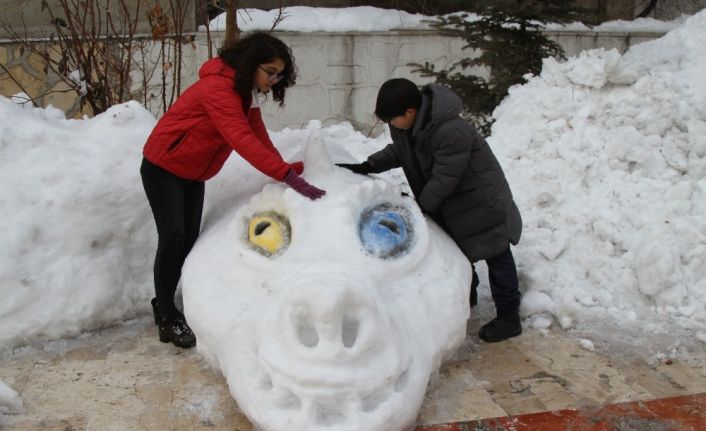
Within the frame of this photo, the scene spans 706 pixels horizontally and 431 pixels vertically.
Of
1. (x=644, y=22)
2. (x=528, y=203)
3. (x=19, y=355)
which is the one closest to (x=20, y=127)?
(x=19, y=355)

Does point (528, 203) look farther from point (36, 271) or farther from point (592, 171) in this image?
point (36, 271)

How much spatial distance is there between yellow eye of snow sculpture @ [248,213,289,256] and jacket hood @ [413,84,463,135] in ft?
2.47

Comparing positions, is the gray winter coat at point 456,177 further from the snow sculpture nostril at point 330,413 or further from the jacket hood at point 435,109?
the snow sculpture nostril at point 330,413

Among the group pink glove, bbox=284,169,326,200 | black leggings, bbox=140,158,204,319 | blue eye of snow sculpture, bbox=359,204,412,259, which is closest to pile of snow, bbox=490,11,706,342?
blue eye of snow sculpture, bbox=359,204,412,259

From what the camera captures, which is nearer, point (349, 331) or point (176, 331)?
point (349, 331)

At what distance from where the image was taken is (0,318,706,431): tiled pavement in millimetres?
2746

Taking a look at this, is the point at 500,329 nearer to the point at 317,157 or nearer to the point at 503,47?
the point at 317,157

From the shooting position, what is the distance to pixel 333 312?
2.40 m

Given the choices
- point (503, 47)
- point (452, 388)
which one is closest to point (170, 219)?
point (452, 388)

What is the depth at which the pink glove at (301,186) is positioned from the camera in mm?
2934

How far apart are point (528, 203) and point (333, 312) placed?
2398 millimetres

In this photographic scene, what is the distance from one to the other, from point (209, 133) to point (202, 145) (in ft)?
0.21

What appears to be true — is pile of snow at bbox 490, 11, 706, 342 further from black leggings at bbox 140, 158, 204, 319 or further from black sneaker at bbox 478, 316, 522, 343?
black leggings at bbox 140, 158, 204, 319

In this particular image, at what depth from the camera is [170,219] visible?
3258 mm
